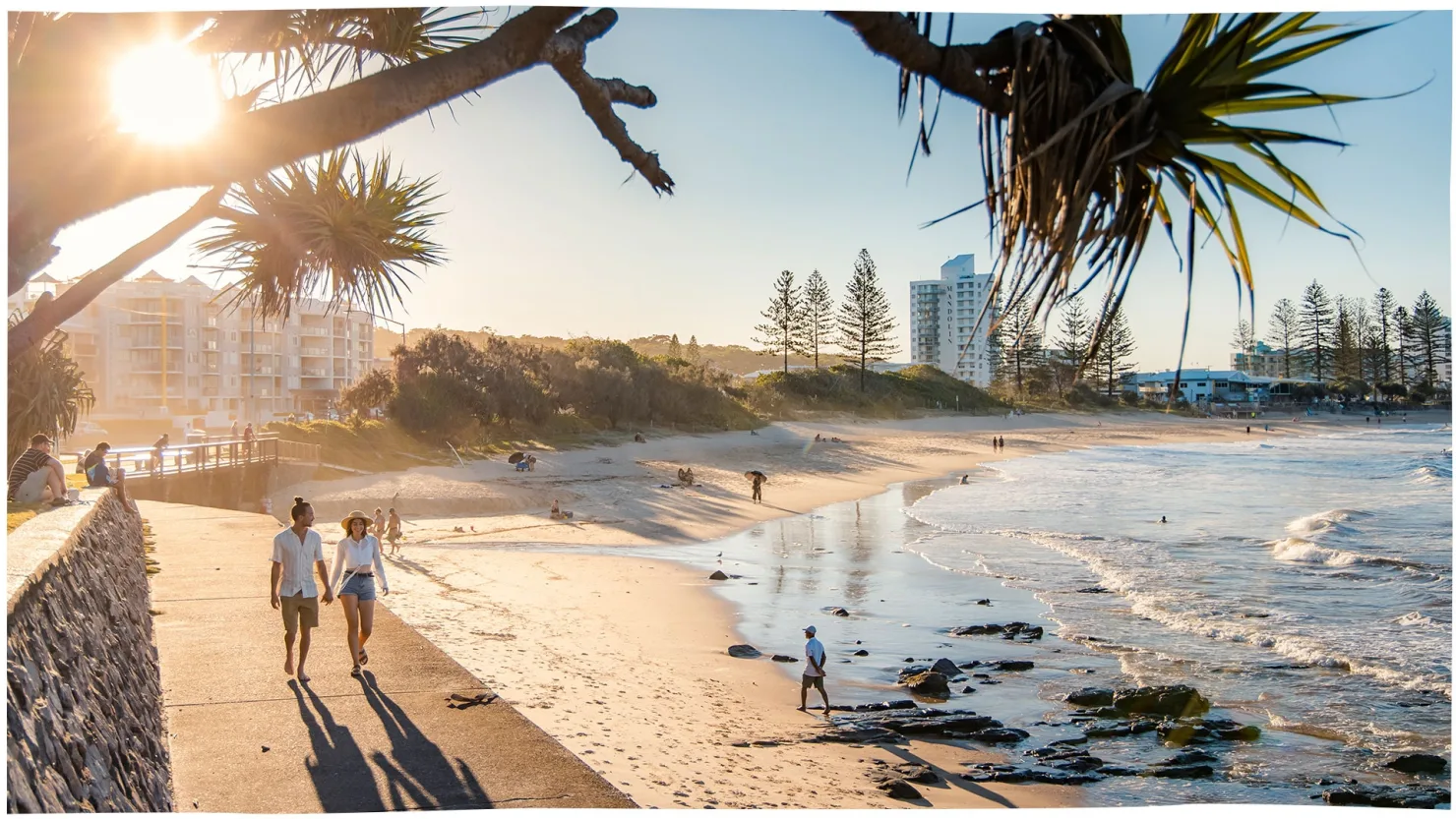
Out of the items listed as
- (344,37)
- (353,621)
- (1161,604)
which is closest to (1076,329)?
(1161,604)

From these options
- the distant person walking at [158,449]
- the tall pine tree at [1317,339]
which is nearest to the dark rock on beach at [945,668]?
the distant person walking at [158,449]

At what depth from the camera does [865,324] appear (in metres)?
32.6

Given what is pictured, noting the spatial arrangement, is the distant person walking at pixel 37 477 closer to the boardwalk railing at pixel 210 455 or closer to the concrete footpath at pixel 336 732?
the concrete footpath at pixel 336 732

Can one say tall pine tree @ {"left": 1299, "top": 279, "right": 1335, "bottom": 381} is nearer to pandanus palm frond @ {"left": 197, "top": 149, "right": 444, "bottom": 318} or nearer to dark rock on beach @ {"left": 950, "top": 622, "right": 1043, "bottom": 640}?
dark rock on beach @ {"left": 950, "top": 622, "right": 1043, "bottom": 640}

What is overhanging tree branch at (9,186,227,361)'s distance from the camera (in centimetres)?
223

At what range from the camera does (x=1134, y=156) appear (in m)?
1.82

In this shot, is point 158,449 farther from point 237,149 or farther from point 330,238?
point 237,149

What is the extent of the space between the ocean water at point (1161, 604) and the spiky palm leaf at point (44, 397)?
720 centimetres

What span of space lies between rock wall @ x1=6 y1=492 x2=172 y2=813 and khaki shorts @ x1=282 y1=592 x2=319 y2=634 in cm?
67

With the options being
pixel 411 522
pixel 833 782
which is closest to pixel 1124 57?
pixel 833 782

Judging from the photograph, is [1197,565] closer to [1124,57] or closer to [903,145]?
[903,145]

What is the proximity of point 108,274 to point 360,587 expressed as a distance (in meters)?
3.57

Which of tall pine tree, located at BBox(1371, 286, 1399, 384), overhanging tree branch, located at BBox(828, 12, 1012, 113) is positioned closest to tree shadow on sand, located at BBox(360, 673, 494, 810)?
overhanging tree branch, located at BBox(828, 12, 1012, 113)

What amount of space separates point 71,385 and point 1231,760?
1116cm
